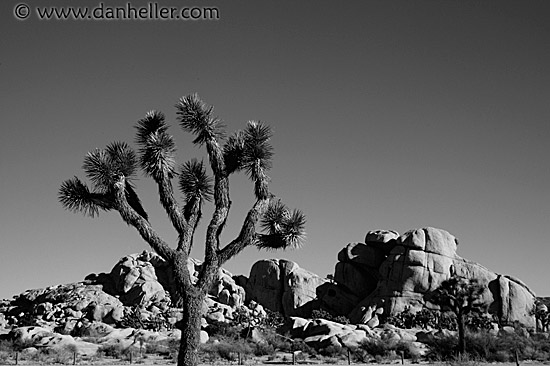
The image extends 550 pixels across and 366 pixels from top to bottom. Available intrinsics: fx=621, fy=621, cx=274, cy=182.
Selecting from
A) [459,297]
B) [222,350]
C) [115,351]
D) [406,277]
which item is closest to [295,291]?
[406,277]

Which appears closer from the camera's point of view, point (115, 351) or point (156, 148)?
point (156, 148)

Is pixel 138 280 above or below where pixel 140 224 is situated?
above

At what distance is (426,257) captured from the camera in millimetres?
65938

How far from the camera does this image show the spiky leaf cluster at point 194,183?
58.3ft

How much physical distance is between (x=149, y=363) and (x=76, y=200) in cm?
1498

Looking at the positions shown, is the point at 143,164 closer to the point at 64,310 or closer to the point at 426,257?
the point at 426,257

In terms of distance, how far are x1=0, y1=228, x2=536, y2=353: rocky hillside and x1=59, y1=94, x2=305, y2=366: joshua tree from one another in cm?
3585

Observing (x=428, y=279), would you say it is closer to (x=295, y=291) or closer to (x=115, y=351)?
(x=295, y=291)

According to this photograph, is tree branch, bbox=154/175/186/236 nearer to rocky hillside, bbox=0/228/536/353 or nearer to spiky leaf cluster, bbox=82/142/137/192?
spiky leaf cluster, bbox=82/142/137/192

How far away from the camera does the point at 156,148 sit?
55.2ft

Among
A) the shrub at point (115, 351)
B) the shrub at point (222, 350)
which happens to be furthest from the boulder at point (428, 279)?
the shrub at point (115, 351)

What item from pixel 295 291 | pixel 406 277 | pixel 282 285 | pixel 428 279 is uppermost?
pixel 282 285

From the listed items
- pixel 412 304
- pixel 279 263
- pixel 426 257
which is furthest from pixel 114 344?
pixel 279 263

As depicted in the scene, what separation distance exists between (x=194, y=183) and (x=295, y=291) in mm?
60148
